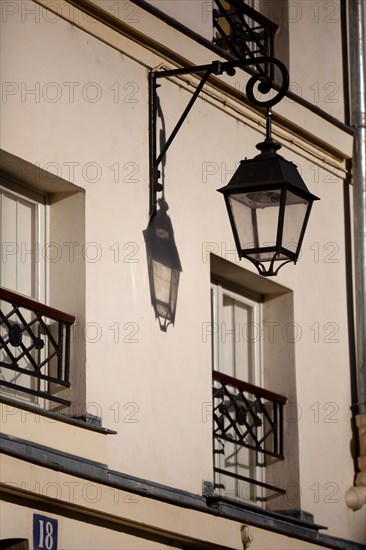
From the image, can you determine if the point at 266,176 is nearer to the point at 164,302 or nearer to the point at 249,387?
the point at 164,302

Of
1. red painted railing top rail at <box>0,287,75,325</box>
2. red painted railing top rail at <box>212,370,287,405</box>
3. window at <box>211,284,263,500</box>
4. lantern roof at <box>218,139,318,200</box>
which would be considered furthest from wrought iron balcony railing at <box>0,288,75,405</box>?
window at <box>211,284,263,500</box>

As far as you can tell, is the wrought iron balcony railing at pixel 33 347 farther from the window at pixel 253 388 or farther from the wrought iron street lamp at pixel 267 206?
the window at pixel 253 388

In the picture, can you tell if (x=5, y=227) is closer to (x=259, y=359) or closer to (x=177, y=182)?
(x=177, y=182)

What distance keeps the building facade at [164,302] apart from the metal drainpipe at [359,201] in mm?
67

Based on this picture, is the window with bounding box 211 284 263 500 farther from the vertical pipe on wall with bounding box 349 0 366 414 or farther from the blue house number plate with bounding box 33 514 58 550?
the blue house number plate with bounding box 33 514 58 550

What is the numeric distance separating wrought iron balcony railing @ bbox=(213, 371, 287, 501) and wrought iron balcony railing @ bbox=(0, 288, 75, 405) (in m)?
1.89

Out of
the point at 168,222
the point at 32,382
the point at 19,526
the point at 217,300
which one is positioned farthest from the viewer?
the point at 217,300

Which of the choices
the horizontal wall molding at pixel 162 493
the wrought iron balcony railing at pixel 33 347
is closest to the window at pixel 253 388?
the horizontal wall molding at pixel 162 493

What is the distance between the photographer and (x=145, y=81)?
1226 centimetres

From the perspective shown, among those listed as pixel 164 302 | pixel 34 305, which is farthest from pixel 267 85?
pixel 34 305

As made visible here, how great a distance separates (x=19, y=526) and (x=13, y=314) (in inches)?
53.4

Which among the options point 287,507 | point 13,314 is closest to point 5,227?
point 13,314

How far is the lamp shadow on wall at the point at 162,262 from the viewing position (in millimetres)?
11945

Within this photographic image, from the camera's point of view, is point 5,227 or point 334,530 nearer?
point 5,227
